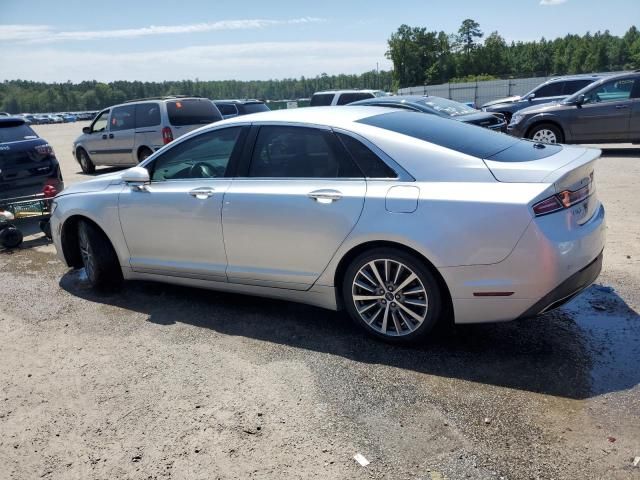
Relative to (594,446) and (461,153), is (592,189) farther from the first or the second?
(594,446)

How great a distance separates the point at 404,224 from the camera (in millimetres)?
3639

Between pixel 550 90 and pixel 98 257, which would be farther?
pixel 550 90

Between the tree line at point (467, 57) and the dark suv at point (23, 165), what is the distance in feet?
303

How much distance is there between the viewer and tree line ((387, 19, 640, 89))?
103938 millimetres

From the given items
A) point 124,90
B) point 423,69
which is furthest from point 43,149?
point 124,90

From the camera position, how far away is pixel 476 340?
3979mm

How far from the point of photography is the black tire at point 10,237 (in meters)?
7.45

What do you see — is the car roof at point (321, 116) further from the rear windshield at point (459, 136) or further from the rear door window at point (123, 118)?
the rear door window at point (123, 118)

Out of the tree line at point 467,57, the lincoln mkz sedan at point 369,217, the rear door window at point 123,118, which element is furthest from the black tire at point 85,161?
the tree line at point 467,57

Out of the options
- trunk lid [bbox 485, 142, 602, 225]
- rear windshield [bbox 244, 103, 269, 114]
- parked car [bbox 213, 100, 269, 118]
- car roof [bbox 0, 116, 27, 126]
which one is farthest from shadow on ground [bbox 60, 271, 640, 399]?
rear windshield [bbox 244, 103, 269, 114]

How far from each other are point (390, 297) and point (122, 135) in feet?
39.8

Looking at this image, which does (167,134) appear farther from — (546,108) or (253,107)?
(546,108)

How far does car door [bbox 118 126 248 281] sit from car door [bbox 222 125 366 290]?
174 millimetres

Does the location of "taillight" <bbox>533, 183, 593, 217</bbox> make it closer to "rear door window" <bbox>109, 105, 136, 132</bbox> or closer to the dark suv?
the dark suv
